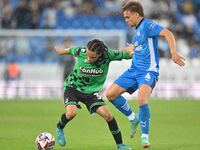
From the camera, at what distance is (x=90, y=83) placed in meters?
10.4

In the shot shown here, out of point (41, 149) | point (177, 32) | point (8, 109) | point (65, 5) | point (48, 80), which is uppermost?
point (65, 5)

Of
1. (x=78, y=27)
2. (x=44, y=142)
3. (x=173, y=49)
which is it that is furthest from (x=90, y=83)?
(x=78, y=27)

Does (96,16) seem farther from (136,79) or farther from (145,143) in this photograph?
(145,143)

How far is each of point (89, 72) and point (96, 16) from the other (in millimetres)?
17380

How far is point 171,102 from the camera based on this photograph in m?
22.2

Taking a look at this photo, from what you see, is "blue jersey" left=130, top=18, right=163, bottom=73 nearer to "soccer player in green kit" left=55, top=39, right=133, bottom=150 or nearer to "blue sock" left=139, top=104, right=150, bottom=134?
"soccer player in green kit" left=55, top=39, right=133, bottom=150

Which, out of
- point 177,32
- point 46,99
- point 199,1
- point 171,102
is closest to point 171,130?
point 171,102

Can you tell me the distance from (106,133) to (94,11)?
14779mm

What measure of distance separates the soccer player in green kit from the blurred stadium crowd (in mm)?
15607

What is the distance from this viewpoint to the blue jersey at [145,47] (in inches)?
416

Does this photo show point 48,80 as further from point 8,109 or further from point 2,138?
point 2,138

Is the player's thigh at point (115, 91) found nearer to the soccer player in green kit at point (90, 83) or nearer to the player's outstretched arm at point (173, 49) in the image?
the soccer player in green kit at point (90, 83)

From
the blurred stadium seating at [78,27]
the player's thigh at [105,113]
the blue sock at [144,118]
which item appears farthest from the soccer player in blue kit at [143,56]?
the blurred stadium seating at [78,27]

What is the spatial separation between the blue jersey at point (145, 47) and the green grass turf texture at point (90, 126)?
135 centimetres
